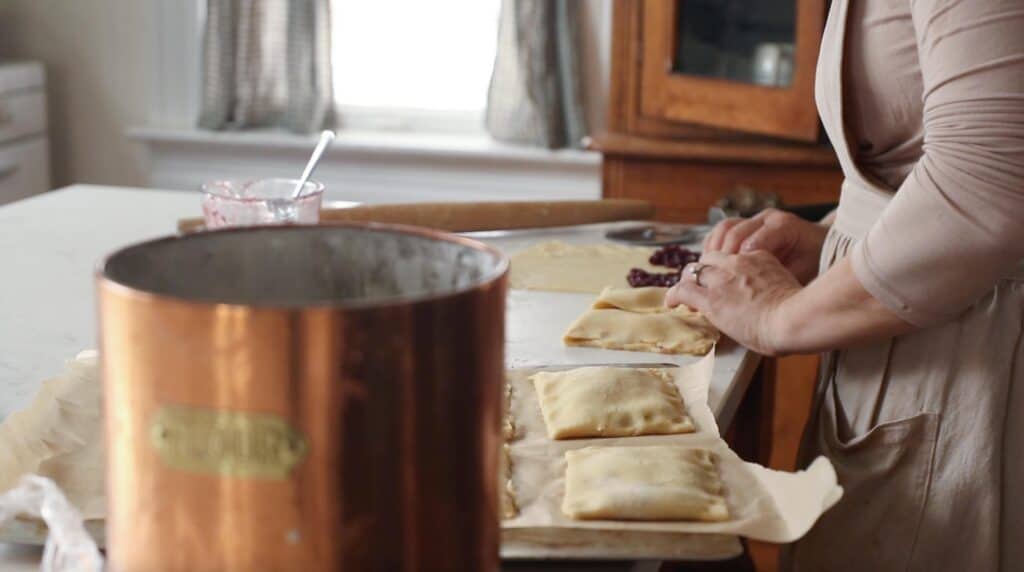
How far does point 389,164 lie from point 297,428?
315 centimetres

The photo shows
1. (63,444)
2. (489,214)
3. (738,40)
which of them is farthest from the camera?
(738,40)

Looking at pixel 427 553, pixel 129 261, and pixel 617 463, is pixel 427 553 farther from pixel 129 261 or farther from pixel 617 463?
pixel 617 463

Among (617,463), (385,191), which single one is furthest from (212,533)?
(385,191)

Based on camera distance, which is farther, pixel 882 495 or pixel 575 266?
pixel 575 266

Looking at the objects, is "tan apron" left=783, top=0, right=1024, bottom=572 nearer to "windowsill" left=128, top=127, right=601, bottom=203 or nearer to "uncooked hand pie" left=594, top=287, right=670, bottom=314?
"uncooked hand pie" left=594, top=287, right=670, bottom=314

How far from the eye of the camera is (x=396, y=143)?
11.7 ft

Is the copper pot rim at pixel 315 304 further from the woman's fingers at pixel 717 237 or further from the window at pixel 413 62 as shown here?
the window at pixel 413 62

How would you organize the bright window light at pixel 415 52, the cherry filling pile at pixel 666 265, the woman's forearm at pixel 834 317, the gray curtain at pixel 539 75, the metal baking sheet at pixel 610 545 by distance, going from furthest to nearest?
the bright window light at pixel 415 52
the gray curtain at pixel 539 75
the cherry filling pile at pixel 666 265
the woman's forearm at pixel 834 317
the metal baking sheet at pixel 610 545

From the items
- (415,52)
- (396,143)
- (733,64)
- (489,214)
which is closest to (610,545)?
(489,214)

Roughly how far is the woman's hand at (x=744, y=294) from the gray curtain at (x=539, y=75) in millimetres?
2084

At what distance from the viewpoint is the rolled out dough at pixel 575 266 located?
5.08ft

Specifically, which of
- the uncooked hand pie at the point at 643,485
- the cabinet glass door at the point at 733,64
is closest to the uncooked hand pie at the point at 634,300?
the uncooked hand pie at the point at 643,485

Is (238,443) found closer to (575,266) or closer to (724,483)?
(724,483)

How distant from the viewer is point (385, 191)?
3.65 meters
